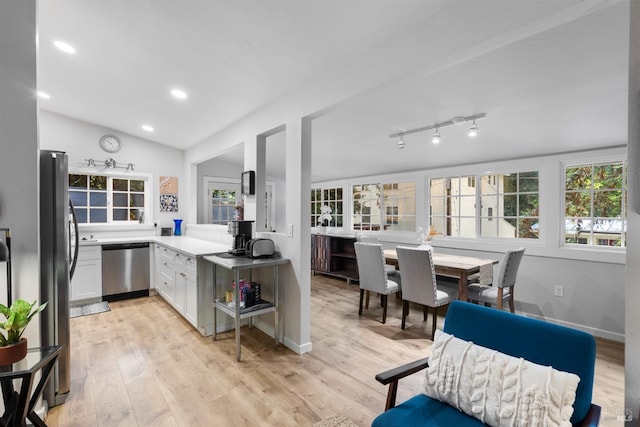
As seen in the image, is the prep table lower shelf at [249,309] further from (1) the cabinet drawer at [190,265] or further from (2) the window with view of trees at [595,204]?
(2) the window with view of trees at [595,204]

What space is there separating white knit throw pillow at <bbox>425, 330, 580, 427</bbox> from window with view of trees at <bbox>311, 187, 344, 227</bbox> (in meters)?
4.94

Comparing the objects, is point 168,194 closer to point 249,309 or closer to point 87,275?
point 87,275

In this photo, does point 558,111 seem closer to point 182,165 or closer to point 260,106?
point 260,106

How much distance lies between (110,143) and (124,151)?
216 mm

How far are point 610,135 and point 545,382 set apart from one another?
2.90 meters

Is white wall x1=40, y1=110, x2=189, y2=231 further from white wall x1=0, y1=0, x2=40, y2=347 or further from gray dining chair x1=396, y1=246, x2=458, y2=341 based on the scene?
gray dining chair x1=396, y1=246, x2=458, y2=341

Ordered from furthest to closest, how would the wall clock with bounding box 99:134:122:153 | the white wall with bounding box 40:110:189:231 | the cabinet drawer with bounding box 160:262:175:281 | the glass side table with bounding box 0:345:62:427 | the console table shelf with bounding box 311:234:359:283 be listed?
the console table shelf with bounding box 311:234:359:283 → the wall clock with bounding box 99:134:122:153 → the white wall with bounding box 40:110:189:231 → the cabinet drawer with bounding box 160:262:175:281 → the glass side table with bounding box 0:345:62:427

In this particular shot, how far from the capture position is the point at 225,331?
3359 mm

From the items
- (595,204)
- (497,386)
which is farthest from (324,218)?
(497,386)

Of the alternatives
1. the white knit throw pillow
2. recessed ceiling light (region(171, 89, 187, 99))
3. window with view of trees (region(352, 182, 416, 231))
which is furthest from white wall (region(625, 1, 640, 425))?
window with view of trees (region(352, 182, 416, 231))

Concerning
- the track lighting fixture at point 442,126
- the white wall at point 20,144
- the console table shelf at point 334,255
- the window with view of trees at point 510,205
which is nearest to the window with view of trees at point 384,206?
the console table shelf at point 334,255

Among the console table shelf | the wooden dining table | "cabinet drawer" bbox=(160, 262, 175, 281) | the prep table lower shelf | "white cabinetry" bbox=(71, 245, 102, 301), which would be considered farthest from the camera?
the console table shelf

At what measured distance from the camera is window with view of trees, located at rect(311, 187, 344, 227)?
642cm

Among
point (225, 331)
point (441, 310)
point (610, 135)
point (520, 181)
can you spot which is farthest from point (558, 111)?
point (225, 331)
